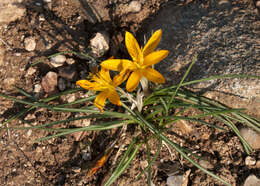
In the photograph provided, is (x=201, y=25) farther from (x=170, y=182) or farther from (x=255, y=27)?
(x=170, y=182)

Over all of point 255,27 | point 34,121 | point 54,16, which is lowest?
point 34,121

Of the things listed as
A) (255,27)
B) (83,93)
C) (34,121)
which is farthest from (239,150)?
(34,121)

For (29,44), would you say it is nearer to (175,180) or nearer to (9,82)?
(9,82)

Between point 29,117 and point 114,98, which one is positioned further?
point 29,117

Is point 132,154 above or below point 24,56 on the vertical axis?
below

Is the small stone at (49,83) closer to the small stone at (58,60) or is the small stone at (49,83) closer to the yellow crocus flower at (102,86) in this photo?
the small stone at (58,60)

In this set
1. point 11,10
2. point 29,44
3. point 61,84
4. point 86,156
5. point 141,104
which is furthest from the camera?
point 11,10

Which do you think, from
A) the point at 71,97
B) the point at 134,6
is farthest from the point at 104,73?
the point at 134,6
